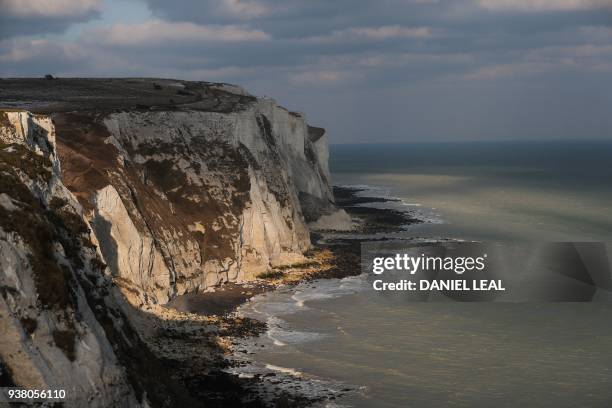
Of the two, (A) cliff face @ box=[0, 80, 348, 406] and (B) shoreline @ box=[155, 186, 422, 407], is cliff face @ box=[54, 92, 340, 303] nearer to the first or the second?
(A) cliff face @ box=[0, 80, 348, 406]

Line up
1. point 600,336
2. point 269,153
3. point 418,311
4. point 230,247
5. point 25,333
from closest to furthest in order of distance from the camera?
point 25,333, point 600,336, point 418,311, point 230,247, point 269,153

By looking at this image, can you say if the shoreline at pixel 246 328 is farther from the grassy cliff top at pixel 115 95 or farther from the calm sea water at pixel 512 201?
the grassy cliff top at pixel 115 95

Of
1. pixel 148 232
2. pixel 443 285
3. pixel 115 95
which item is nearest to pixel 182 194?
pixel 148 232

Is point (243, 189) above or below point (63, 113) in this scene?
below

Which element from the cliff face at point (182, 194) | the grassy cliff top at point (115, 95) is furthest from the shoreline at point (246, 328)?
the grassy cliff top at point (115, 95)

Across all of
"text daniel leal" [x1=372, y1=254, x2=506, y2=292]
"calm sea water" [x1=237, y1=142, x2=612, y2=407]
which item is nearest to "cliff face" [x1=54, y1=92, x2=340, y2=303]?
"calm sea water" [x1=237, y1=142, x2=612, y2=407]

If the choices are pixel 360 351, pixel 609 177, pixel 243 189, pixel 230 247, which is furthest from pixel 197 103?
pixel 609 177

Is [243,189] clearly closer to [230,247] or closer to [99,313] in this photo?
[230,247]
